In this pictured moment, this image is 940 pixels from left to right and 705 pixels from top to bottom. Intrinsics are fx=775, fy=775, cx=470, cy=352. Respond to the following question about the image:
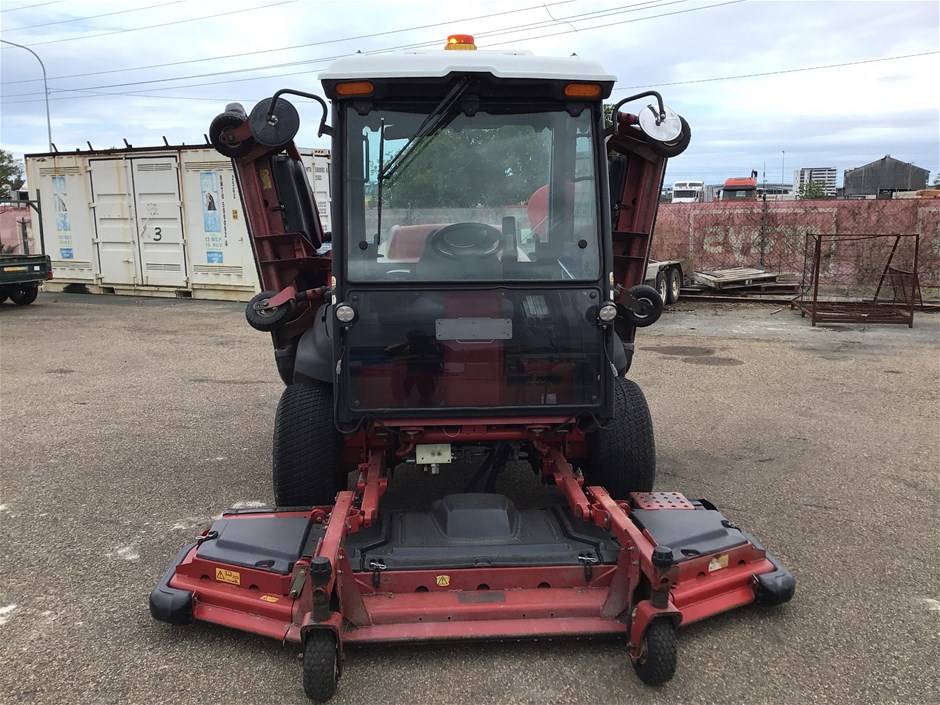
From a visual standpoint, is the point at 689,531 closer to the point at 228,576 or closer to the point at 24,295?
the point at 228,576

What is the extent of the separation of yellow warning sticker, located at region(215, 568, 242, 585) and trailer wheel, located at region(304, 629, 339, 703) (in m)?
0.56

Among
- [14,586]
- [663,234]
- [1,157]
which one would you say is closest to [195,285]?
[663,234]

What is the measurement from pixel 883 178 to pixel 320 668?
3539cm

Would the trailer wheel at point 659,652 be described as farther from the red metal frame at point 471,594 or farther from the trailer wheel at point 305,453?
the trailer wheel at point 305,453

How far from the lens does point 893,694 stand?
2.79 metres

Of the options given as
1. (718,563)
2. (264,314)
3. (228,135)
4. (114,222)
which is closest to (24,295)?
(114,222)

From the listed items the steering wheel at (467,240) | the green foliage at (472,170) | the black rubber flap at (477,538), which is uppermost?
the green foliage at (472,170)

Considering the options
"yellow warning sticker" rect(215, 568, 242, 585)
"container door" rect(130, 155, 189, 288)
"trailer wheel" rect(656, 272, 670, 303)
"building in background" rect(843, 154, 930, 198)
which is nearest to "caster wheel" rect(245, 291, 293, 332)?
"yellow warning sticker" rect(215, 568, 242, 585)

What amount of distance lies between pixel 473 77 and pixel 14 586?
10.3 feet

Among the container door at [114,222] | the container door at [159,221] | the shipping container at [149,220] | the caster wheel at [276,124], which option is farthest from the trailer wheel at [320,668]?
the container door at [114,222]

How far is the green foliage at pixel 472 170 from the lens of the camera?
3.41 m

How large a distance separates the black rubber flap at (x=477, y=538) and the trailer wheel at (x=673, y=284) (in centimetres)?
1070

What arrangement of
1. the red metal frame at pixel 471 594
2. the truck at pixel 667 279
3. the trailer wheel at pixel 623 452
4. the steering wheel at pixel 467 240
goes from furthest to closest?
the truck at pixel 667 279 → the trailer wheel at pixel 623 452 → the steering wheel at pixel 467 240 → the red metal frame at pixel 471 594

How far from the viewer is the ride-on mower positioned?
3.08 m
